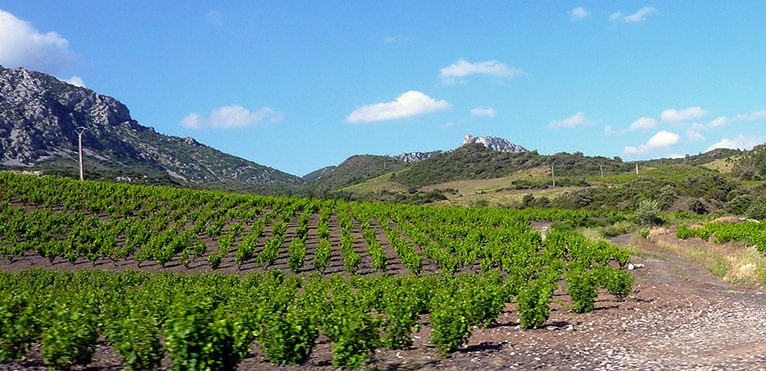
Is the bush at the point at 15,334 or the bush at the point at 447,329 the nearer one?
the bush at the point at 15,334

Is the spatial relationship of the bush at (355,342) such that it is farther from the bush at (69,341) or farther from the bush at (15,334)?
the bush at (15,334)

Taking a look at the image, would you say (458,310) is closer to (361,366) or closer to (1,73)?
(361,366)

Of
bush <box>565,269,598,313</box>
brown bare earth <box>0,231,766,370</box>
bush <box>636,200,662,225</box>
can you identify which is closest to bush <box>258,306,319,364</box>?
brown bare earth <box>0,231,766,370</box>

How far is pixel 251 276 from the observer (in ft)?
71.2

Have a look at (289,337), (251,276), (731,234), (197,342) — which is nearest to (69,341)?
(197,342)

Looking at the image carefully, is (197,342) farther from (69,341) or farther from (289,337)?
(69,341)

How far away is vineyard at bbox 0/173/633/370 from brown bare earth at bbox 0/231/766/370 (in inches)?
17.1

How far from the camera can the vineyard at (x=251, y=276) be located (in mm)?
8828

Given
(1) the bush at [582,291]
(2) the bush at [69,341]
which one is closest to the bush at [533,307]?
(1) the bush at [582,291]

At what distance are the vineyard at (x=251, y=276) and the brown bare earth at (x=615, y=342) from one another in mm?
434

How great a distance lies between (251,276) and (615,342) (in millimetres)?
14143

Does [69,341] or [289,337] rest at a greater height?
[69,341]

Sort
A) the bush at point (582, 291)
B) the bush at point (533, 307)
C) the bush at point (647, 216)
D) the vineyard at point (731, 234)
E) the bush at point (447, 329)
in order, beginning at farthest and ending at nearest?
the bush at point (647, 216), the vineyard at point (731, 234), the bush at point (582, 291), the bush at point (533, 307), the bush at point (447, 329)

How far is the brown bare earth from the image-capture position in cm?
983
